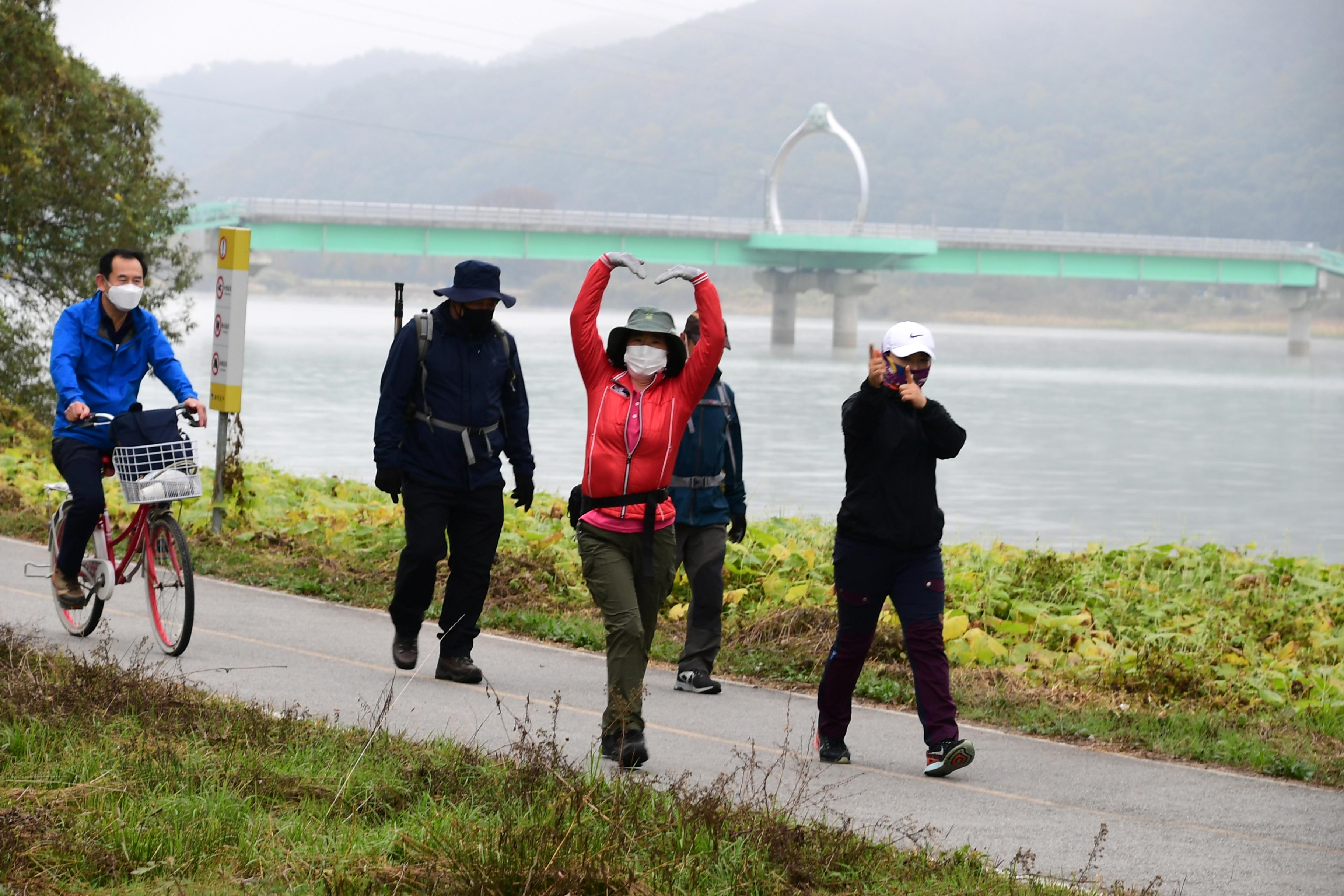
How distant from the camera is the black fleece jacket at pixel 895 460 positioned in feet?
20.5

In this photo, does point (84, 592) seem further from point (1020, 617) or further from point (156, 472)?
point (1020, 617)

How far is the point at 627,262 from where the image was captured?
235 inches

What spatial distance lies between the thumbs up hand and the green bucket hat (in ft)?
2.49

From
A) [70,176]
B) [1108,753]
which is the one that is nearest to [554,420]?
[70,176]

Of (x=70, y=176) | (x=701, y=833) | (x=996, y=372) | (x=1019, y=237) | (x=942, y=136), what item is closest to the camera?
(x=701, y=833)

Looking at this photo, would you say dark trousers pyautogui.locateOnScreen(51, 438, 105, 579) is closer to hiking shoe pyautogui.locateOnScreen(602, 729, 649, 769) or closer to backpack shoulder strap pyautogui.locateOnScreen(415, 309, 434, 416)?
backpack shoulder strap pyautogui.locateOnScreen(415, 309, 434, 416)

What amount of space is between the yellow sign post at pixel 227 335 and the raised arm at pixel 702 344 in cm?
680

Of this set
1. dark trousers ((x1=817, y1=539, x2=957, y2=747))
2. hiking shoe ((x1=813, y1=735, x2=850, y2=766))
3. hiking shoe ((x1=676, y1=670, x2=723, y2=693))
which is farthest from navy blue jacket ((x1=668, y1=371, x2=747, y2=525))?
hiking shoe ((x1=813, y1=735, x2=850, y2=766))

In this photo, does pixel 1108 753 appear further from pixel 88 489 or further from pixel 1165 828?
pixel 88 489

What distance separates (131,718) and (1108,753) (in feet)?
13.8

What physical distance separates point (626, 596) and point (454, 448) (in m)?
1.55

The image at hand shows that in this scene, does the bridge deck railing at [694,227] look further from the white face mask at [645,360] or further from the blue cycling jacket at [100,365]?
the white face mask at [645,360]

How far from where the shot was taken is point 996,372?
63.7m

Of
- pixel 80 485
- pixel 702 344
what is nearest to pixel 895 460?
pixel 702 344
